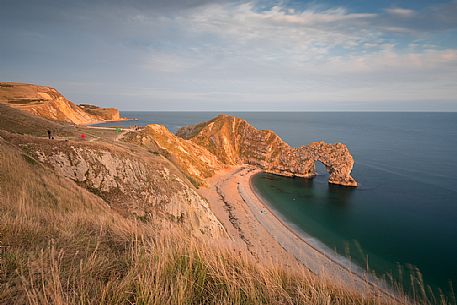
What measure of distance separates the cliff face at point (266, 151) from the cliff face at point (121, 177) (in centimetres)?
5214

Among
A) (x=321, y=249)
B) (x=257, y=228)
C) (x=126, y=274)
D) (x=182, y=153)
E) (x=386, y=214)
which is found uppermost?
(x=126, y=274)

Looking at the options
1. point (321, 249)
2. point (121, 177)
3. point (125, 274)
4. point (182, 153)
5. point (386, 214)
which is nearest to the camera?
point (125, 274)

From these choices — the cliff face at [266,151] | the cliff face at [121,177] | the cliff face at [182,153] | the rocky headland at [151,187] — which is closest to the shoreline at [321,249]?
the rocky headland at [151,187]

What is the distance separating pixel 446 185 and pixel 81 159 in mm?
88079

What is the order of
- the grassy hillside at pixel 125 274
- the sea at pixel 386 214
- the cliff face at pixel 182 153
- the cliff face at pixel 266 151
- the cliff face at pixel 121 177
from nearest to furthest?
the grassy hillside at pixel 125 274
the cliff face at pixel 121 177
the sea at pixel 386 214
the cliff face at pixel 182 153
the cliff face at pixel 266 151

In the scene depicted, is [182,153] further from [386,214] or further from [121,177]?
[386,214]

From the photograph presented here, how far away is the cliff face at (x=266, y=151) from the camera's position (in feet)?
235

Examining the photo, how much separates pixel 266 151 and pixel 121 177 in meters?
66.1

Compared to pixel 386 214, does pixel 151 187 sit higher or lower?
higher

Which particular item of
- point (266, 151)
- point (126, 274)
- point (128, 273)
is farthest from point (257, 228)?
point (266, 151)


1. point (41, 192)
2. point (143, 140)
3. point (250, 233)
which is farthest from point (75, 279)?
point (143, 140)

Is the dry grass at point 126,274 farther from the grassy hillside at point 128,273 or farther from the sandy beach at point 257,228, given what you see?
the sandy beach at point 257,228

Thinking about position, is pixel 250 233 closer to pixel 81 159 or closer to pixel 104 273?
Result: pixel 81 159

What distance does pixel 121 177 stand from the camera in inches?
993
